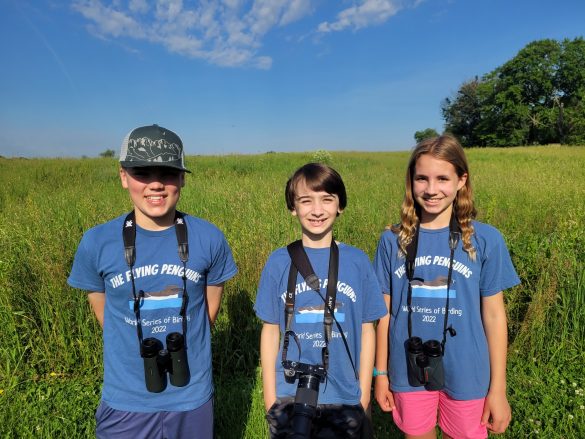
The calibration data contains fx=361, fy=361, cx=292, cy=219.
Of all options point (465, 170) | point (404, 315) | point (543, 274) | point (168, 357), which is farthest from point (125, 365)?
point (543, 274)

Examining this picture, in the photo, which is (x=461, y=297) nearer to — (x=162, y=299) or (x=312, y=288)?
(x=312, y=288)

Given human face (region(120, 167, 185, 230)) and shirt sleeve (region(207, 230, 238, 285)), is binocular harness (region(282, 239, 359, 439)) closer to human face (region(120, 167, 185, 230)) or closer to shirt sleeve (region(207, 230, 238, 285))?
shirt sleeve (region(207, 230, 238, 285))

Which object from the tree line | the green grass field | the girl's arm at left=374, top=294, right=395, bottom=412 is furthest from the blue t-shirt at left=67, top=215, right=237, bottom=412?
the tree line

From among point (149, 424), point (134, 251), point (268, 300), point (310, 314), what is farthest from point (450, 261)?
point (149, 424)

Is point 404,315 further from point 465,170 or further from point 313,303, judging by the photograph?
point 465,170

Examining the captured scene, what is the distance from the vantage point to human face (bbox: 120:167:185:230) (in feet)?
5.43

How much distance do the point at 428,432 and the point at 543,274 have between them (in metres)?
2.28

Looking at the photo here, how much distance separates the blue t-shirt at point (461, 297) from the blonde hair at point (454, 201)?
0.06m

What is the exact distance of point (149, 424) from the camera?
1.64 meters

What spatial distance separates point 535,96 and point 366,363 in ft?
207

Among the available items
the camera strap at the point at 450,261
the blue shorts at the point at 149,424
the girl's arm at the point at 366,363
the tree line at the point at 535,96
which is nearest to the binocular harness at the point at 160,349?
the blue shorts at the point at 149,424

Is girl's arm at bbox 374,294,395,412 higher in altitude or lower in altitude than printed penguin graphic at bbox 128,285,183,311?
lower

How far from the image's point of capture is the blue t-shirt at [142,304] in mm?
1642

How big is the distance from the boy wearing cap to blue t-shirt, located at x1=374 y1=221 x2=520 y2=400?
1.08 metres
